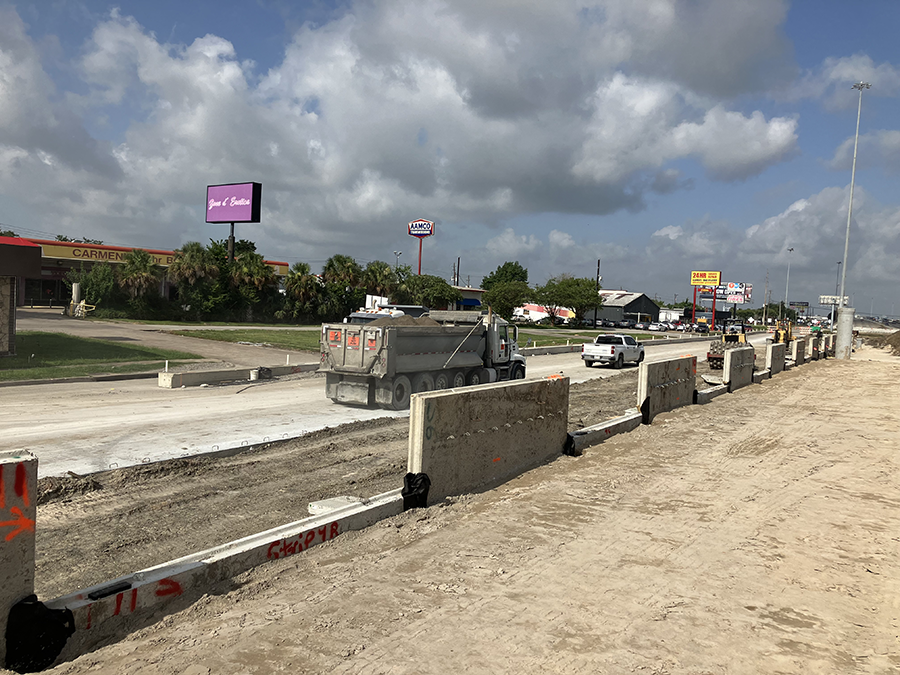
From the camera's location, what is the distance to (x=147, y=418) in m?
13.8

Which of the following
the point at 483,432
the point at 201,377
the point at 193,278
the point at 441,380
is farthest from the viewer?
the point at 193,278

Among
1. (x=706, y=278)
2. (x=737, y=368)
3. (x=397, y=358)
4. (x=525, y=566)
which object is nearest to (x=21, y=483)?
(x=525, y=566)

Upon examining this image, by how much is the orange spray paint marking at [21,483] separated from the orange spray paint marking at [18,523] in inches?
2.8

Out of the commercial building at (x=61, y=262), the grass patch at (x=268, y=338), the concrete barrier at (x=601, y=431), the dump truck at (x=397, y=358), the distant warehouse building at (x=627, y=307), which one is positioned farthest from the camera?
the distant warehouse building at (x=627, y=307)

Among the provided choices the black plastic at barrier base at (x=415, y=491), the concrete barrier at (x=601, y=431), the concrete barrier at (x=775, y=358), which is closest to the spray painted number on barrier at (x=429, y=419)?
the black plastic at barrier base at (x=415, y=491)

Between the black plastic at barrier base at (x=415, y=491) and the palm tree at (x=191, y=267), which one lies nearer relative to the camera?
the black plastic at barrier base at (x=415, y=491)

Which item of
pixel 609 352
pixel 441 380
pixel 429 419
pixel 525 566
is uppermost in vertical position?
pixel 429 419

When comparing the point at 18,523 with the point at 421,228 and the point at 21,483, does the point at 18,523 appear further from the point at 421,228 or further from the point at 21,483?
the point at 421,228

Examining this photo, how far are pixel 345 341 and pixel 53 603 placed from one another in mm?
11989

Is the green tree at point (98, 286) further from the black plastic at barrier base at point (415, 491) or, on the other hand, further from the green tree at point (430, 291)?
the black plastic at barrier base at point (415, 491)

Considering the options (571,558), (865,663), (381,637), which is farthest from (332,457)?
(865,663)

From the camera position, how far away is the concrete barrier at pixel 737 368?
70.4 ft

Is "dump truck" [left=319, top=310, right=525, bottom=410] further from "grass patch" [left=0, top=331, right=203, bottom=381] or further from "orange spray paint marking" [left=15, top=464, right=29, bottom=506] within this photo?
"orange spray paint marking" [left=15, top=464, right=29, bottom=506]

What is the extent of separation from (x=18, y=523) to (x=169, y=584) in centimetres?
121
